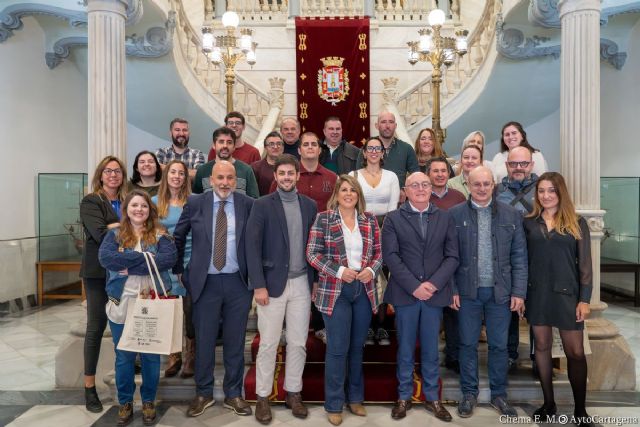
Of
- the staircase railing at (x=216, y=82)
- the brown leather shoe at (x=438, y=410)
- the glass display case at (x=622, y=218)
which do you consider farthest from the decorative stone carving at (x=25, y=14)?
the glass display case at (x=622, y=218)

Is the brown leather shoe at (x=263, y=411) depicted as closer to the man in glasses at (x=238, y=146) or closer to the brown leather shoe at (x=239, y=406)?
the brown leather shoe at (x=239, y=406)

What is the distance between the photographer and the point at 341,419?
11.2 ft

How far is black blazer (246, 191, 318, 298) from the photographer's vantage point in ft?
10.9

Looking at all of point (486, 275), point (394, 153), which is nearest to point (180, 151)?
point (394, 153)

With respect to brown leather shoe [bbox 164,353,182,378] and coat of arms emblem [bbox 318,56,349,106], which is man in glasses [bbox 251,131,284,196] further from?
coat of arms emblem [bbox 318,56,349,106]

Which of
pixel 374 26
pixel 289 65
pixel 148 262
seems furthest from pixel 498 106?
pixel 148 262

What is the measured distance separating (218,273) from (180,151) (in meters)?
1.50

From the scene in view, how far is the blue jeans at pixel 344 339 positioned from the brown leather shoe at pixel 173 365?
49.5 inches

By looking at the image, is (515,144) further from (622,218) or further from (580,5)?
(622,218)

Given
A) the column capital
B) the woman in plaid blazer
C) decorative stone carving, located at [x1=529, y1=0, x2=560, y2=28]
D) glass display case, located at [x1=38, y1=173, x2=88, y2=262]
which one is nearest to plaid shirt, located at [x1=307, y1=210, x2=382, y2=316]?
the woman in plaid blazer

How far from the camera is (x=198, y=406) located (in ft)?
11.6

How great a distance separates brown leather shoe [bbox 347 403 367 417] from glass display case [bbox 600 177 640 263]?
19.9 ft

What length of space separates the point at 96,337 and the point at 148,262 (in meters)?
→ 0.94

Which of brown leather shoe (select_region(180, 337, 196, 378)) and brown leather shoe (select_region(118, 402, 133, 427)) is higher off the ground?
brown leather shoe (select_region(180, 337, 196, 378))
